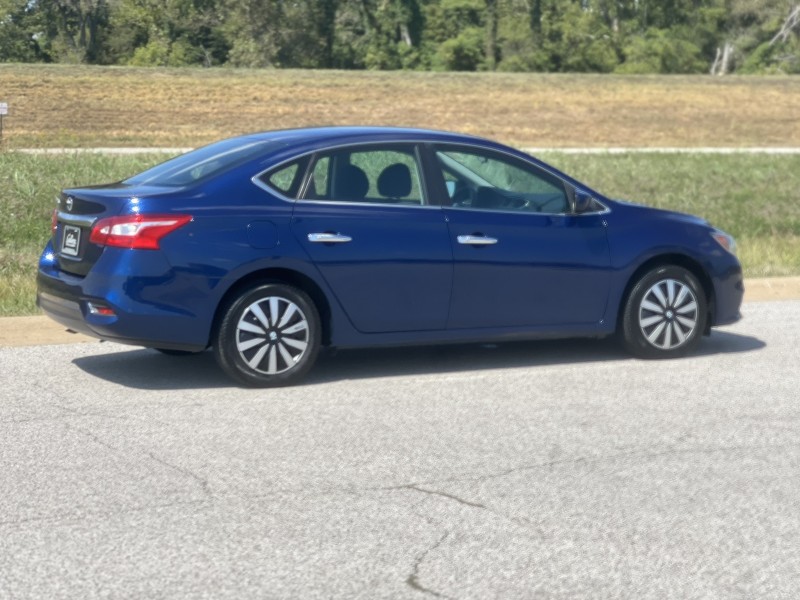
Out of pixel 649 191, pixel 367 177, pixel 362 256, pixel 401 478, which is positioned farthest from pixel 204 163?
pixel 649 191

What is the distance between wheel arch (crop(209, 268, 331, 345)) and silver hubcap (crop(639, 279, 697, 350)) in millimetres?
2270

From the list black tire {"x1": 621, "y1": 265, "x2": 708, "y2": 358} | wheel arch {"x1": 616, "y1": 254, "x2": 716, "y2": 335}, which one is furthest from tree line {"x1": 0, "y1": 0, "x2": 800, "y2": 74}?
black tire {"x1": 621, "y1": 265, "x2": 708, "y2": 358}

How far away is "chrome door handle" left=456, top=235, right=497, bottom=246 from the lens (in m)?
8.87

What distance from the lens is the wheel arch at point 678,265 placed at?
375 inches

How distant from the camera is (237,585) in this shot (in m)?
5.05

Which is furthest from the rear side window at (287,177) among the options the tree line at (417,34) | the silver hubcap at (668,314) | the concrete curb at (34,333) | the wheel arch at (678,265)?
the tree line at (417,34)

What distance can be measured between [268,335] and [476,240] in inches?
58.5

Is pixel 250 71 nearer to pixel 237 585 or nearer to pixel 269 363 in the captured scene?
pixel 269 363

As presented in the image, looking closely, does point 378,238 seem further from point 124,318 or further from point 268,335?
point 124,318

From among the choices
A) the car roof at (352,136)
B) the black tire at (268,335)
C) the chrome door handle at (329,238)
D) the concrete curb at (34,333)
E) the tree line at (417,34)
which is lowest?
the concrete curb at (34,333)

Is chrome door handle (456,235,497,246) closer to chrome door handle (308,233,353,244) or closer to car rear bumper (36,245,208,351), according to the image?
chrome door handle (308,233,353,244)

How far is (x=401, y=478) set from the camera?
6.55 metres

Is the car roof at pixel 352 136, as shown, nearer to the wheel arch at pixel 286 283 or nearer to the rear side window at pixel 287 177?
the rear side window at pixel 287 177

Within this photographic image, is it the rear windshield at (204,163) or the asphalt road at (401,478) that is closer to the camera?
the asphalt road at (401,478)
